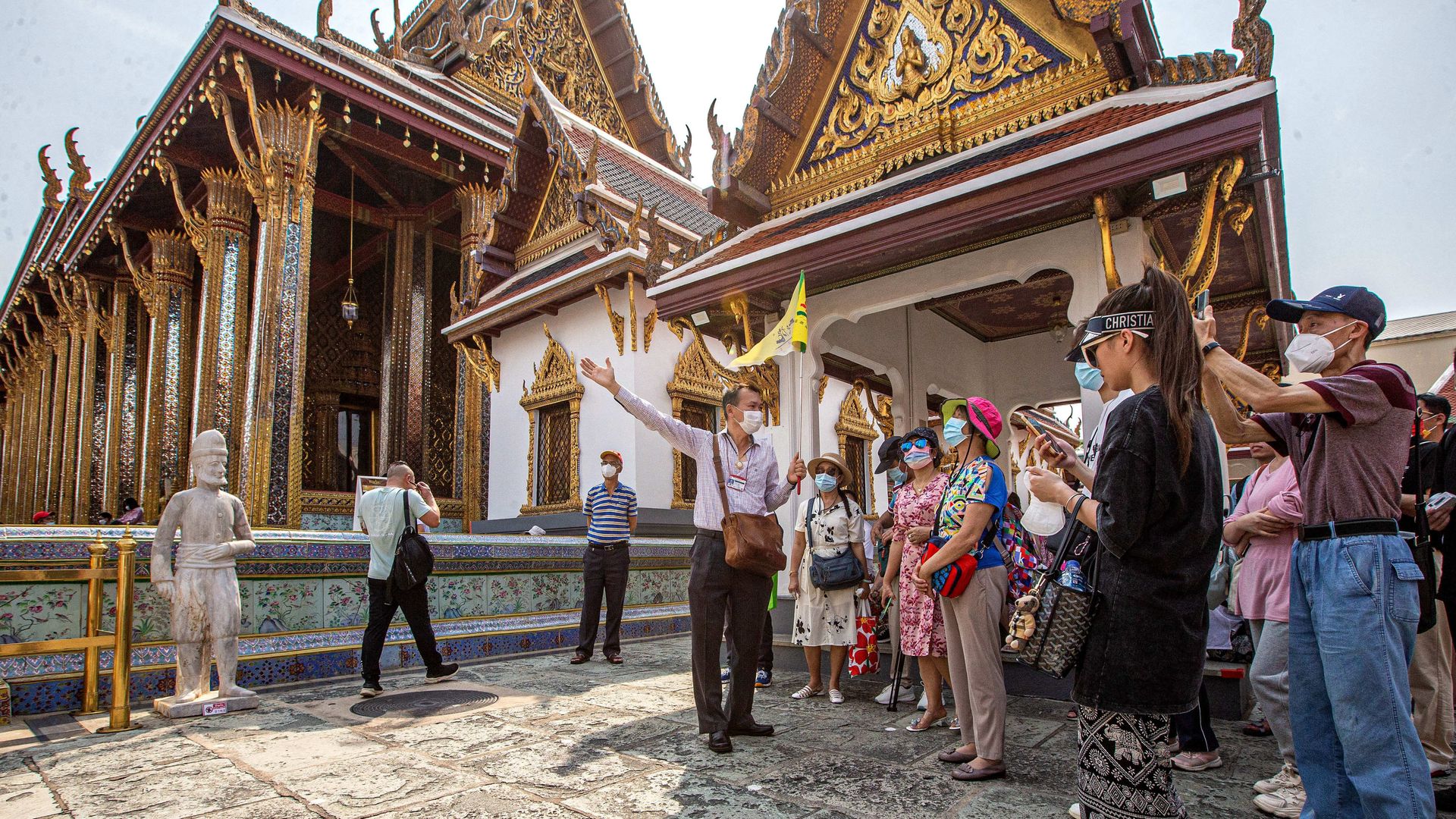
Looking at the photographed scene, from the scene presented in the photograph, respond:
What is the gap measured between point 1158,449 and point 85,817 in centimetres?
402

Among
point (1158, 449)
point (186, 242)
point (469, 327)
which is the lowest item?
point (1158, 449)

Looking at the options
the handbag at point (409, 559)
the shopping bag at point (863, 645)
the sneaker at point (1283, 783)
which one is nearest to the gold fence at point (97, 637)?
the handbag at point (409, 559)

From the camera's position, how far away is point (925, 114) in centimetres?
614

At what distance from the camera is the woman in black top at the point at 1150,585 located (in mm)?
1893

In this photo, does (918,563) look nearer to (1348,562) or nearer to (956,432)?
(956,432)

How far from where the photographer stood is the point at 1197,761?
11.3 feet

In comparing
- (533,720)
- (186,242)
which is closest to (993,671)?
(533,720)

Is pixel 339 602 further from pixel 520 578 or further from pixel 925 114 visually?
pixel 925 114

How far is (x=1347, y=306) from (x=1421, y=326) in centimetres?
2823

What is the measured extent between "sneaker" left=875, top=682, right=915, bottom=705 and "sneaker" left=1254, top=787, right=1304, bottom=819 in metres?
2.21

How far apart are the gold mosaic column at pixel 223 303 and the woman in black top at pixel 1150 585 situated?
36.5 feet

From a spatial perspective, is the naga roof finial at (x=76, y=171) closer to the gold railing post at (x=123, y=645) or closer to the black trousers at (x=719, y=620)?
the gold railing post at (x=123, y=645)

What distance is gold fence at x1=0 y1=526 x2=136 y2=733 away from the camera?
462cm

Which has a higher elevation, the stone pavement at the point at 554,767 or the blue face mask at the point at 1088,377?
the blue face mask at the point at 1088,377
